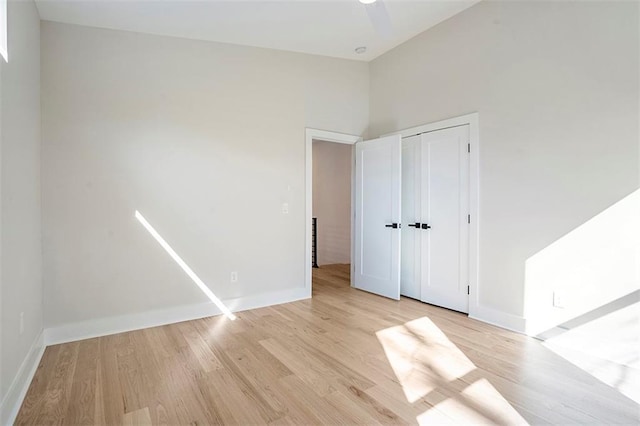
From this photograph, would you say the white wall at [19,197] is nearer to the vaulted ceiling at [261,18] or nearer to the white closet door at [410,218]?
the vaulted ceiling at [261,18]

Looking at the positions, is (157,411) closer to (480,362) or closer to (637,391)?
(480,362)

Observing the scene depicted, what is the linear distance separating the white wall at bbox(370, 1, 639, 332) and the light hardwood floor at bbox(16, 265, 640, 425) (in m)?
0.88

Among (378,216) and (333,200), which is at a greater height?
(333,200)

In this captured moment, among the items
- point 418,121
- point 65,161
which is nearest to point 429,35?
point 418,121

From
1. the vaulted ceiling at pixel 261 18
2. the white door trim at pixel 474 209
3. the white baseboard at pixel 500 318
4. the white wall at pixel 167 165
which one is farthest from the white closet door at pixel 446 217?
the white wall at pixel 167 165

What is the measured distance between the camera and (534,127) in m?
3.04

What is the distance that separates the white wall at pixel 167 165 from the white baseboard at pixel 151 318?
59mm

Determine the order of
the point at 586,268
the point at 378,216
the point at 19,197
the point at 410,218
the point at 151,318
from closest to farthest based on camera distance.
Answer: the point at 19,197, the point at 586,268, the point at 151,318, the point at 410,218, the point at 378,216

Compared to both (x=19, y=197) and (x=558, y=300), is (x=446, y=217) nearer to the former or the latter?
(x=558, y=300)

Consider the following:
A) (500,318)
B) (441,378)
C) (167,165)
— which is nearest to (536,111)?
(500,318)

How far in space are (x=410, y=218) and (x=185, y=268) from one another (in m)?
2.82

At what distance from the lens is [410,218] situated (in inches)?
170

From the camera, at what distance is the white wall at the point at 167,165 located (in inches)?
122

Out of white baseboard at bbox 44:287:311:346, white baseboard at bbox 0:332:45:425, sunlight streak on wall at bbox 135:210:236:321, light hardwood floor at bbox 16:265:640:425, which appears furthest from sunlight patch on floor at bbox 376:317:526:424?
white baseboard at bbox 0:332:45:425
